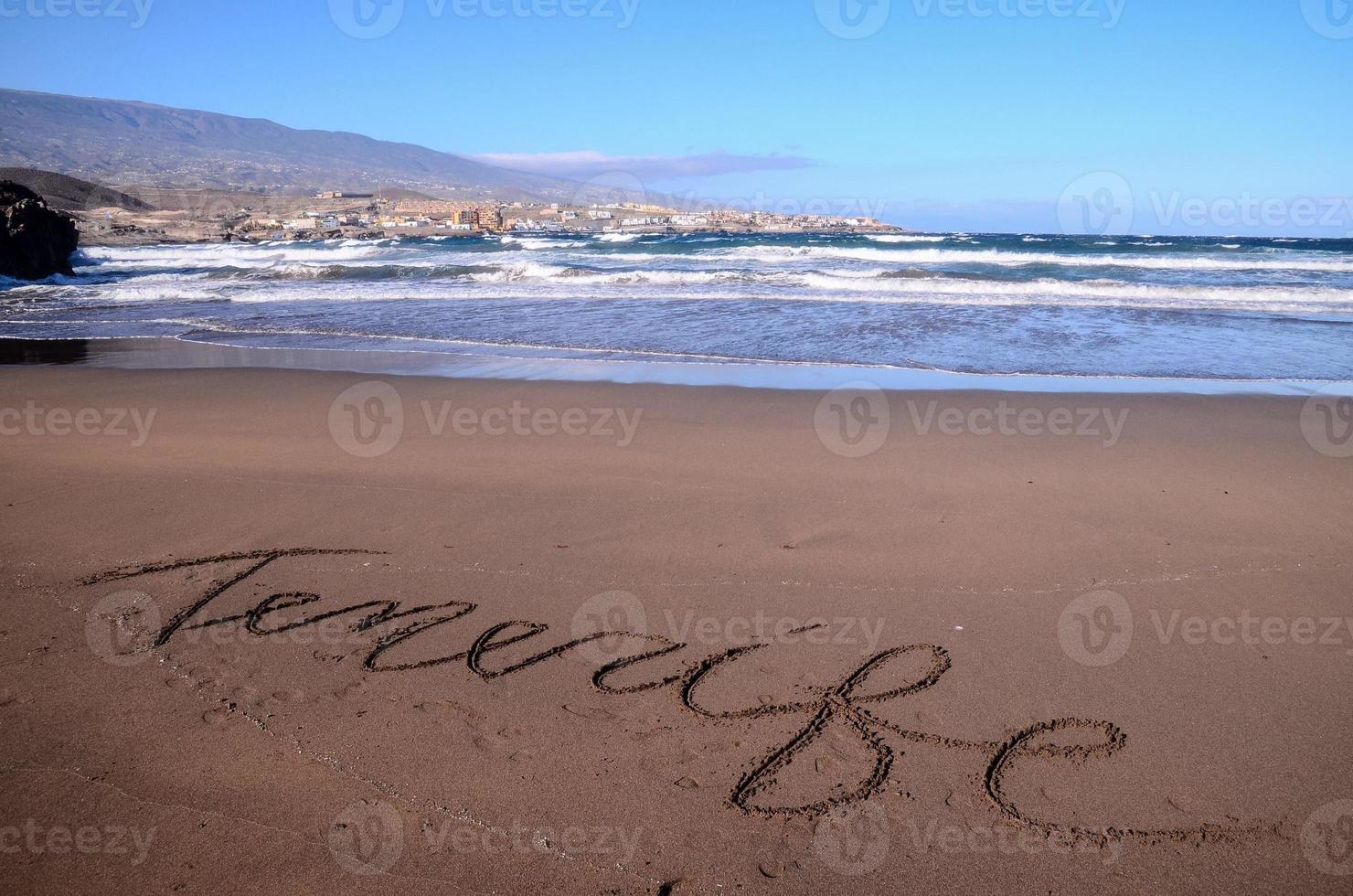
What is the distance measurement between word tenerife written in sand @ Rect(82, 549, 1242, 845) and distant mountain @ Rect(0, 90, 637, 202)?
315ft

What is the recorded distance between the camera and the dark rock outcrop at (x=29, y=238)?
25484mm

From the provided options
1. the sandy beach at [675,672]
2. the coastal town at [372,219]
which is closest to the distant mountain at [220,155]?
the coastal town at [372,219]

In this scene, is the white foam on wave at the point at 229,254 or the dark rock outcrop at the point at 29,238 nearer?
the dark rock outcrop at the point at 29,238

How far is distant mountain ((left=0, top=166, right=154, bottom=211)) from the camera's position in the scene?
2178 inches

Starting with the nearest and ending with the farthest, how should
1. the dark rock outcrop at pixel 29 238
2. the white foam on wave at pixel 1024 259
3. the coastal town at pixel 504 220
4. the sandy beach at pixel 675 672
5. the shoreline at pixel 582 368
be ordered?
the sandy beach at pixel 675 672 → the shoreline at pixel 582 368 → the dark rock outcrop at pixel 29 238 → the white foam on wave at pixel 1024 259 → the coastal town at pixel 504 220

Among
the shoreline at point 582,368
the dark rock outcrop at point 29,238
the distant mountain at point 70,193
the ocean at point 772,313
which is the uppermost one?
the distant mountain at point 70,193

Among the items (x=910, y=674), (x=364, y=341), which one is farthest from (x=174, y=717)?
(x=364, y=341)

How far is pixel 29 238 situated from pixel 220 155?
424 feet

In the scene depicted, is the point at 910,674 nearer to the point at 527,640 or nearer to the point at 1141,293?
the point at 527,640

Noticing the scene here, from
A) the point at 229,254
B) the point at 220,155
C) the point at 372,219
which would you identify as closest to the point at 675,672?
the point at 229,254

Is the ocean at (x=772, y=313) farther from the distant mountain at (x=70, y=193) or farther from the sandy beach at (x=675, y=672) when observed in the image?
the distant mountain at (x=70, y=193)

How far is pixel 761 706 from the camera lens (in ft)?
10.2

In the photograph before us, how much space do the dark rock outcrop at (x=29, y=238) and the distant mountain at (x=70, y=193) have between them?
3101cm

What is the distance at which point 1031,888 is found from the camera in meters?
2.31
